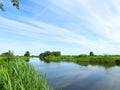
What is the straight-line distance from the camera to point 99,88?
20141 mm

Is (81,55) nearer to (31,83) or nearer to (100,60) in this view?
(100,60)

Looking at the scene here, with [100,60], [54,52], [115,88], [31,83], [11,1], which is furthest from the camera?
[54,52]

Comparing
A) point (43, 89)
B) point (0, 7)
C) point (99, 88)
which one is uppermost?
point (0, 7)

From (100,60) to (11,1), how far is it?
55.1 m

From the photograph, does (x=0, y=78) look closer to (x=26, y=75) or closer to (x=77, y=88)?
(x=26, y=75)

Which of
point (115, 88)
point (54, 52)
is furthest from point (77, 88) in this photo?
point (54, 52)

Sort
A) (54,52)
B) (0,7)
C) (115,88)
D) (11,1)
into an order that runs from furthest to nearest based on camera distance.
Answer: (54,52) < (115,88) < (0,7) < (11,1)

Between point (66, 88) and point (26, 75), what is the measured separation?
11922mm

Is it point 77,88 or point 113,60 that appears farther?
point 113,60

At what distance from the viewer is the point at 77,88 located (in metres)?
19.8

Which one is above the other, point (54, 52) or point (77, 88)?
point (54, 52)

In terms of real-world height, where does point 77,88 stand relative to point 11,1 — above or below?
below

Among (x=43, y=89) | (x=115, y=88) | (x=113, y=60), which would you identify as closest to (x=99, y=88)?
(x=115, y=88)

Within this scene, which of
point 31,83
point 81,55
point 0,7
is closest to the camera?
point 31,83
